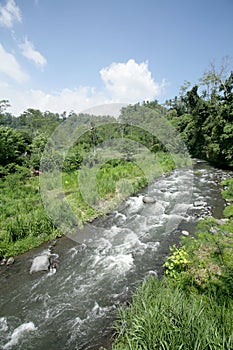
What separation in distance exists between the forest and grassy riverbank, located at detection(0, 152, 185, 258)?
0.03 m

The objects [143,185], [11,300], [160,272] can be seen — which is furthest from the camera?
[143,185]

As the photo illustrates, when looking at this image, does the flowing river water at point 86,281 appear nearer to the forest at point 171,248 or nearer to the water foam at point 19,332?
the water foam at point 19,332

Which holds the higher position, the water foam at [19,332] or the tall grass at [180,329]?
the tall grass at [180,329]

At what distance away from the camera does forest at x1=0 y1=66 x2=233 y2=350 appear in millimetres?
2609

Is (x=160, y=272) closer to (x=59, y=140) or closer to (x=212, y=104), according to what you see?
(x=59, y=140)

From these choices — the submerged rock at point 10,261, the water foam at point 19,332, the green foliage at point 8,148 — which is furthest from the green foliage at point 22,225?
the green foliage at point 8,148

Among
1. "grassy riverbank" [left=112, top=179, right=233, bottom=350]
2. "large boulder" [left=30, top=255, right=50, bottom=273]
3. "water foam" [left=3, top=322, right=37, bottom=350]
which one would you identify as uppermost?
"grassy riverbank" [left=112, top=179, right=233, bottom=350]

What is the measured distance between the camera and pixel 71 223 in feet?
25.8

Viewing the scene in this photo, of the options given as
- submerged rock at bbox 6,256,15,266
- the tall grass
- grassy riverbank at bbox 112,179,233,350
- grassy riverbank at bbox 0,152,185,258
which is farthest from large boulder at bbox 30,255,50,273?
the tall grass

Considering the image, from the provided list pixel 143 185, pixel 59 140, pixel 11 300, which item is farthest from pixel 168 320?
pixel 59 140

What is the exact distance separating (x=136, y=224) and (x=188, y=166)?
52.7ft

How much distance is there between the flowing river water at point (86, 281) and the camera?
12.4 feet

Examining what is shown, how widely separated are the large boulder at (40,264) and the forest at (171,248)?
91cm

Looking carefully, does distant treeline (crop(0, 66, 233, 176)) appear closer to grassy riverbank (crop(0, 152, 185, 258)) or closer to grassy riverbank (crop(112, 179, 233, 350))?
grassy riverbank (crop(0, 152, 185, 258))
